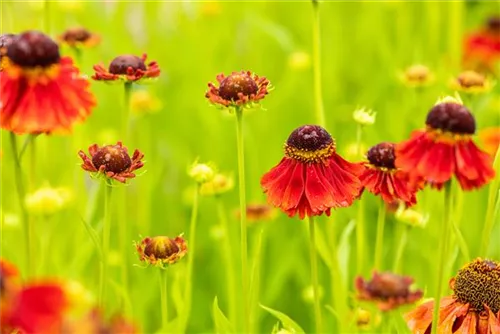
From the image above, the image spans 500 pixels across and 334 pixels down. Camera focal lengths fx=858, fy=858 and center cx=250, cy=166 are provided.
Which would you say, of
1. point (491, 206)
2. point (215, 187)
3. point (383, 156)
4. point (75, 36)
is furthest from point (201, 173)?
point (75, 36)

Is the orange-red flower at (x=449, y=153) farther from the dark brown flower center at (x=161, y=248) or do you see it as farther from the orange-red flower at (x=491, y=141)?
the orange-red flower at (x=491, y=141)

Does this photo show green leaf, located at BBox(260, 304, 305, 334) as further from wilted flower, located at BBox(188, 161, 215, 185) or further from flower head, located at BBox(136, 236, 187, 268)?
wilted flower, located at BBox(188, 161, 215, 185)

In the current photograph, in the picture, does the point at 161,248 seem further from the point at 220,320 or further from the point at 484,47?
the point at 484,47

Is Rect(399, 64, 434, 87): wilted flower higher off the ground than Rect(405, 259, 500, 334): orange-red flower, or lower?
higher

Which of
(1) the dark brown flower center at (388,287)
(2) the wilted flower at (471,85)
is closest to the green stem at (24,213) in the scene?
(1) the dark brown flower center at (388,287)

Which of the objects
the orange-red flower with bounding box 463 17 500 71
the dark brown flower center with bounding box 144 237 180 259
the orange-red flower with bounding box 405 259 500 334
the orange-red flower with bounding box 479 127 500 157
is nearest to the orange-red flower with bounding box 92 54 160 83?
the dark brown flower center with bounding box 144 237 180 259

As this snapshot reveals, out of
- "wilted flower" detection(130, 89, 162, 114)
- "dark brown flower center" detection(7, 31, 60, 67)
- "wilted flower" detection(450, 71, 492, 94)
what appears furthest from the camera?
"wilted flower" detection(130, 89, 162, 114)
